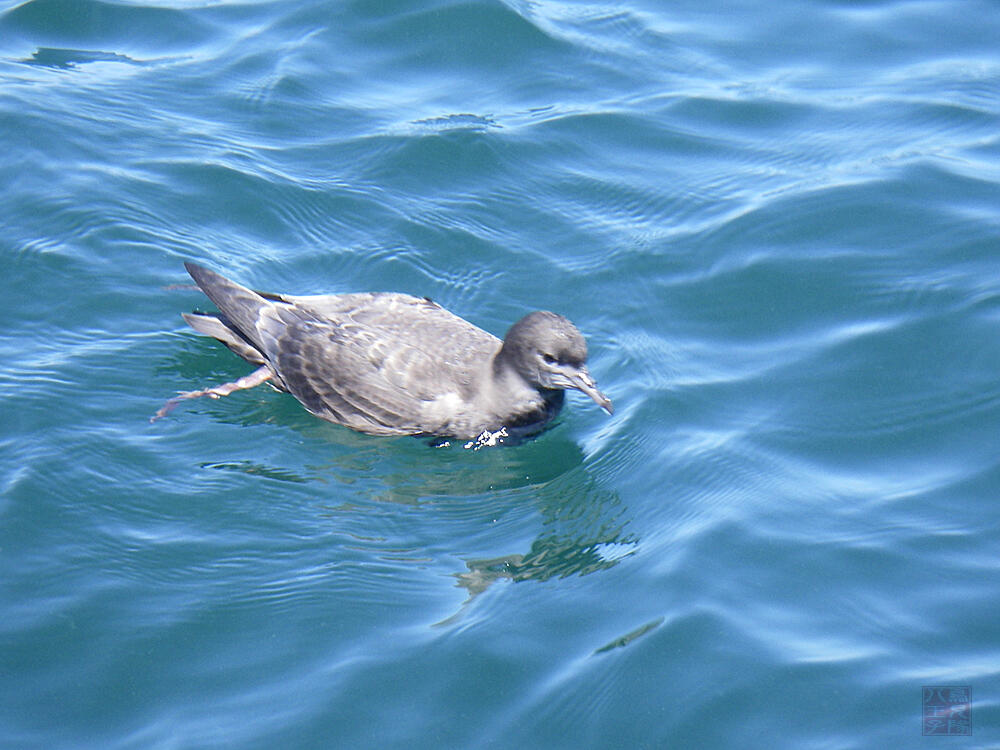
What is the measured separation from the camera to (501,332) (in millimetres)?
8391

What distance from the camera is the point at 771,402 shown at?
25.1ft

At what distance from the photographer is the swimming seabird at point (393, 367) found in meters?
7.42

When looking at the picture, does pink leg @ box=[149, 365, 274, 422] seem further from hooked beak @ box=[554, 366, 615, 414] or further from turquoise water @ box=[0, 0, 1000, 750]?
hooked beak @ box=[554, 366, 615, 414]

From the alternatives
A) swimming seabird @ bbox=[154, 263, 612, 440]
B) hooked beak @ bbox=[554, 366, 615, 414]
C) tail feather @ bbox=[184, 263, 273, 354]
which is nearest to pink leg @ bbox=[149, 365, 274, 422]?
swimming seabird @ bbox=[154, 263, 612, 440]

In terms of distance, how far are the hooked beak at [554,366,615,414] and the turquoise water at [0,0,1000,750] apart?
1.56 ft

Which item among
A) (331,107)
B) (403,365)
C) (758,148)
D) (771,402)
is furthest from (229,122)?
(771,402)

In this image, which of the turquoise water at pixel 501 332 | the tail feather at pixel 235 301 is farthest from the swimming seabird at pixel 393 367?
the turquoise water at pixel 501 332

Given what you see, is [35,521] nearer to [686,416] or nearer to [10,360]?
[10,360]

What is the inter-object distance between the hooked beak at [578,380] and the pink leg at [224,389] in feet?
6.21

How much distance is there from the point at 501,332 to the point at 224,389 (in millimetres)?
1934

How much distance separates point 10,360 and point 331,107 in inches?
154

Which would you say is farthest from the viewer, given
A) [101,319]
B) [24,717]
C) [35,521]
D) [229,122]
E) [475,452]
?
[229,122]

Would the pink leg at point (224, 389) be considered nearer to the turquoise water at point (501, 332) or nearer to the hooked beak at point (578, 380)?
the turquoise water at point (501, 332)

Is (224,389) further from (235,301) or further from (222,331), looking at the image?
(235,301)
